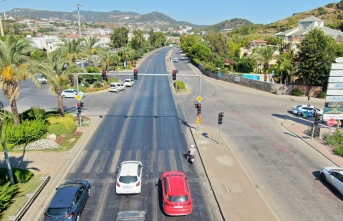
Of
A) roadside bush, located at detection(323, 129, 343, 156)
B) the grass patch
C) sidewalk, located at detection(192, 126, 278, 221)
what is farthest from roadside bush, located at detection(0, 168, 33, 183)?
roadside bush, located at detection(323, 129, 343, 156)

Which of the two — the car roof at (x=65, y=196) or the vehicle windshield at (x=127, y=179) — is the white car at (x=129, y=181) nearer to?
the vehicle windshield at (x=127, y=179)

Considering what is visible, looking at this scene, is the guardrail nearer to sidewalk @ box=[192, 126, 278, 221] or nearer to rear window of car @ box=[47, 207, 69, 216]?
rear window of car @ box=[47, 207, 69, 216]

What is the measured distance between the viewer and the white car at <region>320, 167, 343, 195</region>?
17.8 m

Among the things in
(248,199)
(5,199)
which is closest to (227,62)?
(248,199)

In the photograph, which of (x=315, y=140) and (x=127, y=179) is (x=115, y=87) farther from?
(x=127, y=179)

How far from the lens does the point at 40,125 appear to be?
26344 millimetres

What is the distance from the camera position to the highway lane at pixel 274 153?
1688 cm

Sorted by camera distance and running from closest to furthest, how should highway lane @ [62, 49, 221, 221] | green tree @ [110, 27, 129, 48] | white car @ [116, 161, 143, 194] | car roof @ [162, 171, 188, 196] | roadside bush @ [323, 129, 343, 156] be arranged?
car roof @ [162, 171, 188, 196], highway lane @ [62, 49, 221, 221], white car @ [116, 161, 143, 194], roadside bush @ [323, 129, 343, 156], green tree @ [110, 27, 129, 48]

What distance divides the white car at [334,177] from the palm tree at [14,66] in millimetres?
25040

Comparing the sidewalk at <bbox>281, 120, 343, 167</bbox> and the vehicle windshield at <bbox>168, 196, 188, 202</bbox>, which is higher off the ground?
the vehicle windshield at <bbox>168, 196, 188, 202</bbox>

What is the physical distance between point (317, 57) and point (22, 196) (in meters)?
43.0

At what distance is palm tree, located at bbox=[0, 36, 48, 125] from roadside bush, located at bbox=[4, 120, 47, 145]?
0.83 metres

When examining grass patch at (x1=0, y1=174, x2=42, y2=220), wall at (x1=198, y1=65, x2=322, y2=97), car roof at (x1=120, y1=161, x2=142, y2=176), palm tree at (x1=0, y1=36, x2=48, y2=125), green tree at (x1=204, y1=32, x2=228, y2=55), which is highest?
green tree at (x1=204, y1=32, x2=228, y2=55)

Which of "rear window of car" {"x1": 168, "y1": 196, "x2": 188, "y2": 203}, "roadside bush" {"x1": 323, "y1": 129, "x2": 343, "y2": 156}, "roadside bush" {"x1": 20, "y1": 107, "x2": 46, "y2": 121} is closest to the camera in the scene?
"rear window of car" {"x1": 168, "y1": 196, "x2": 188, "y2": 203}
